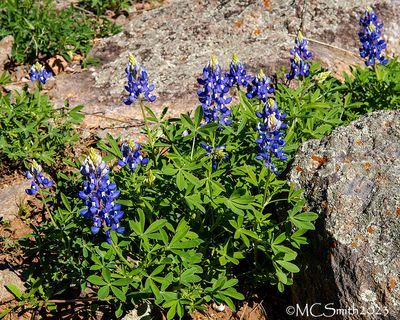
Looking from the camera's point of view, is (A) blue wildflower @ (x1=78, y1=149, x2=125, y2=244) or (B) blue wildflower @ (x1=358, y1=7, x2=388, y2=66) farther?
(B) blue wildflower @ (x1=358, y1=7, x2=388, y2=66)

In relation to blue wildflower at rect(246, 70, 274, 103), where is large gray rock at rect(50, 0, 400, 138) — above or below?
below

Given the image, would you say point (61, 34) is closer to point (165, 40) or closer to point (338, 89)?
point (165, 40)

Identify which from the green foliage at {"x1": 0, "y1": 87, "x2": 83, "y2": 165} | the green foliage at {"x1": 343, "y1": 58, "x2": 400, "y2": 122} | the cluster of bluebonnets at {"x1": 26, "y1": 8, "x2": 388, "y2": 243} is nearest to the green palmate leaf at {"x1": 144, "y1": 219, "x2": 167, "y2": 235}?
the cluster of bluebonnets at {"x1": 26, "y1": 8, "x2": 388, "y2": 243}

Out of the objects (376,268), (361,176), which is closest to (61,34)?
(361,176)

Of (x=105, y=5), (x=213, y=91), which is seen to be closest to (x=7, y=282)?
(x=213, y=91)

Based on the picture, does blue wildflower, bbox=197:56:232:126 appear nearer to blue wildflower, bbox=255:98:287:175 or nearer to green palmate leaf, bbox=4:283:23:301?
blue wildflower, bbox=255:98:287:175

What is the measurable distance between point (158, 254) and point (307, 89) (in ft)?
7.11

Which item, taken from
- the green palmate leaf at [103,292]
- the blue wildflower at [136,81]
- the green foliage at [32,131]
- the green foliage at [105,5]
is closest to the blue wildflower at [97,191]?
the green palmate leaf at [103,292]

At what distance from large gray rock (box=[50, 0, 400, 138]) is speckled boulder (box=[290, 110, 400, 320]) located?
2260 millimetres

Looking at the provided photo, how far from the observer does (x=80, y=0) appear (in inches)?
278

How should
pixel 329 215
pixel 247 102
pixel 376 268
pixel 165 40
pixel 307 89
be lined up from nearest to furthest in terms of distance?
1. pixel 376 268
2. pixel 329 215
3. pixel 247 102
4. pixel 307 89
5. pixel 165 40

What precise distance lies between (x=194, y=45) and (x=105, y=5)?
1.51m

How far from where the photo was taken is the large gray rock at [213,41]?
18.7 feet

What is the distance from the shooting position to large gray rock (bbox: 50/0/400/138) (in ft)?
18.7
